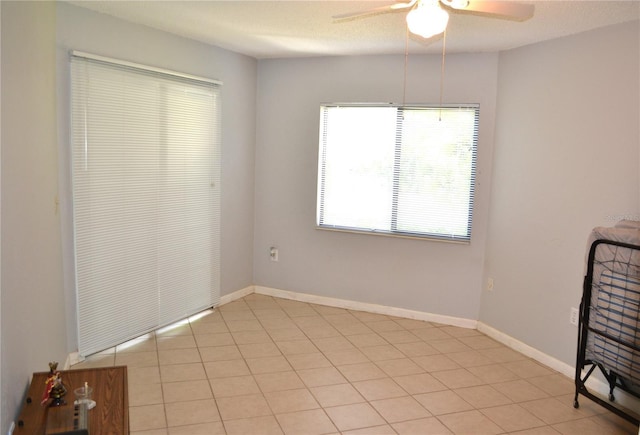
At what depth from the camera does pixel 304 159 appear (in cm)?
464

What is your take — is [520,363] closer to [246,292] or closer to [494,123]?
[494,123]

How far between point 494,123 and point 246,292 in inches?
113

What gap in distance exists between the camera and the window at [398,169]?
4.11 metres

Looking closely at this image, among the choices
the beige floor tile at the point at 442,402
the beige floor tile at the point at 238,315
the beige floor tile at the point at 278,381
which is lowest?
the beige floor tile at the point at 442,402

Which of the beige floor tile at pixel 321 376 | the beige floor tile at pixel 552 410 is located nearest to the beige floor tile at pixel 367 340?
the beige floor tile at pixel 321 376

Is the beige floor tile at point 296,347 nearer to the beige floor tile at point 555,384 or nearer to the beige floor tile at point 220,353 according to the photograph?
the beige floor tile at point 220,353

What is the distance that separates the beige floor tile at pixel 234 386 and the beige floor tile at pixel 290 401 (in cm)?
12

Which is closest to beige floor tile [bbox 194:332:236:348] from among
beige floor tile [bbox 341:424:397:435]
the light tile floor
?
the light tile floor

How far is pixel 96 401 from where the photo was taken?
188 centimetres

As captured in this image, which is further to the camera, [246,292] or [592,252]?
[246,292]

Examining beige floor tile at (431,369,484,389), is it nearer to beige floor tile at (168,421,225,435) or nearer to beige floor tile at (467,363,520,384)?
beige floor tile at (467,363,520,384)

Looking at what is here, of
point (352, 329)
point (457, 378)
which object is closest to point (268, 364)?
point (352, 329)

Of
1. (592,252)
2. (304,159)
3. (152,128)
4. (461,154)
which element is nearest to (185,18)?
(152,128)

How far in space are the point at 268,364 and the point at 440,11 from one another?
8.24 feet
